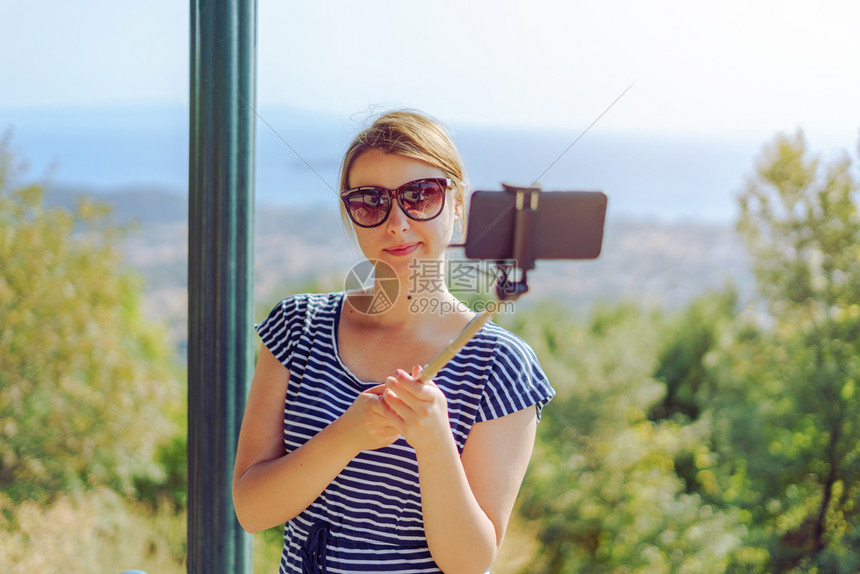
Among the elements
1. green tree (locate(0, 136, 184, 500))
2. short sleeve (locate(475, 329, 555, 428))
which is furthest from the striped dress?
green tree (locate(0, 136, 184, 500))

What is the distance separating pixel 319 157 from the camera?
2.99 meters

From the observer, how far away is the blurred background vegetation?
8.27 ft

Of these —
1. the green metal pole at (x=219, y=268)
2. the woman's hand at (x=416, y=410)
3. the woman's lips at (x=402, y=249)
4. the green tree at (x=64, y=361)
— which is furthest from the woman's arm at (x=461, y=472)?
the green tree at (x=64, y=361)

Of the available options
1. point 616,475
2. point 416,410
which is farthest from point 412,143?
point 616,475

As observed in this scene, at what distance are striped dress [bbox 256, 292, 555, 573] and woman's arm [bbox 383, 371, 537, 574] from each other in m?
0.04

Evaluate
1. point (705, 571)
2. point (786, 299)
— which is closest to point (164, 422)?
point (705, 571)

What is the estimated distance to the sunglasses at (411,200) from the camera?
1.22 meters

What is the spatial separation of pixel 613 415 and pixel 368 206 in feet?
6.93

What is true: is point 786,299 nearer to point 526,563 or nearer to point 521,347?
point 526,563

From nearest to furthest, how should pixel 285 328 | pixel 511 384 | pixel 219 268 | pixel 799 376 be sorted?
pixel 511 384 < pixel 285 328 < pixel 219 268 < pixel 799 376

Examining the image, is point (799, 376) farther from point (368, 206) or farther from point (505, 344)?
point (368, 206)

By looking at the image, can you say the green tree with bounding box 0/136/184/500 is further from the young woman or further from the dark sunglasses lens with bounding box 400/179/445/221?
the dark sunglasses lens with bounding box 400/179/445/221

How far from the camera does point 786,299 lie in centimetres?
265

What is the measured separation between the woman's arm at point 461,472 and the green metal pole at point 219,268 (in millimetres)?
620
